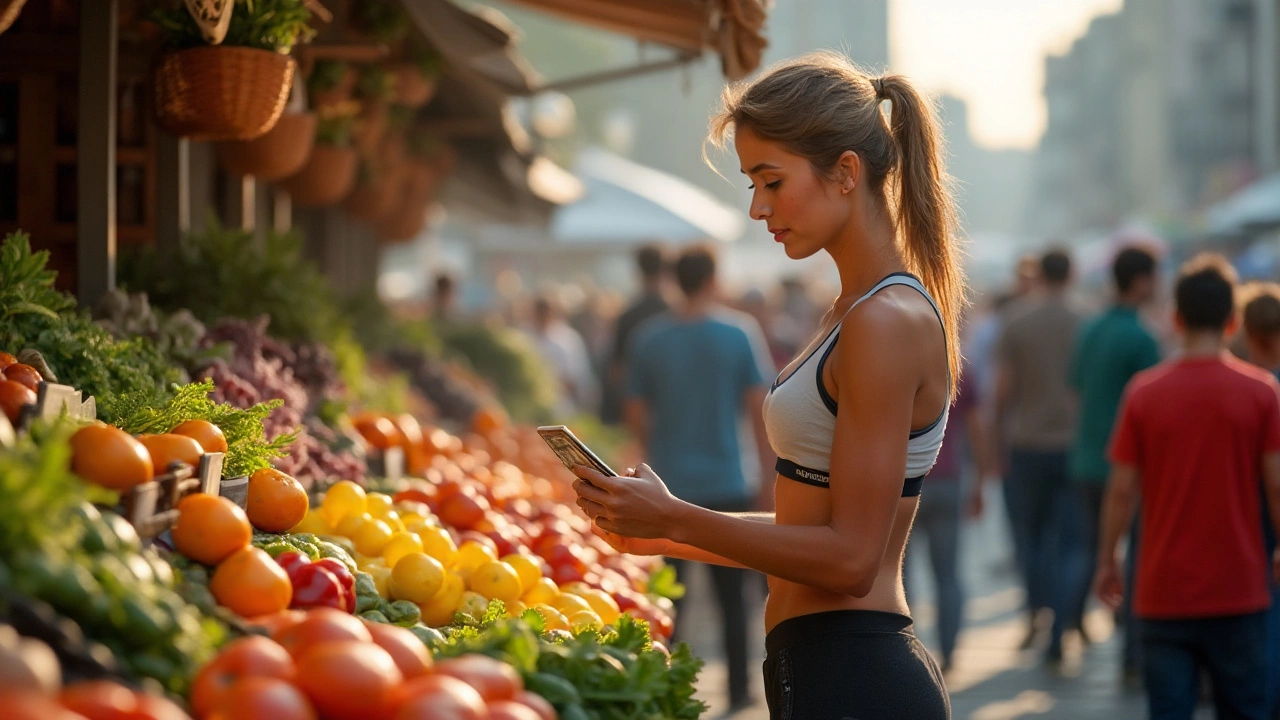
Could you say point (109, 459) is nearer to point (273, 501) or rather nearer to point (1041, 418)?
point (273, 501)

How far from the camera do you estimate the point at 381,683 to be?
1.88m

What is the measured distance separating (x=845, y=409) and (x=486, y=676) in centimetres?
80

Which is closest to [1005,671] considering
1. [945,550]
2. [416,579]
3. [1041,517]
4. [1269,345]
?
[945,550]

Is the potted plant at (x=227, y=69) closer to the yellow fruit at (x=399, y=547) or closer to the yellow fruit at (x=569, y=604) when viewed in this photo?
the yellow fruit at (x=399, y=547)

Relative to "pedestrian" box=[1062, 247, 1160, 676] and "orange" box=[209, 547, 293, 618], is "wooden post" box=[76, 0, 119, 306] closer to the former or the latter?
"orange" box=[209, 547, 293, 618]

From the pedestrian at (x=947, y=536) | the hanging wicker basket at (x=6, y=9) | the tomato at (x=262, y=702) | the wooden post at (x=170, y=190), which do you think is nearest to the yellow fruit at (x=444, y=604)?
the tomato at (x=262, y=702)

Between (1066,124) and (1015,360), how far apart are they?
7630 cm

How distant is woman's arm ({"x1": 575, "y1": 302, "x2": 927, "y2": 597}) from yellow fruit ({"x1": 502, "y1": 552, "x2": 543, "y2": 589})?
114cm

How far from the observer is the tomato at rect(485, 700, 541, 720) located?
74.0 inches

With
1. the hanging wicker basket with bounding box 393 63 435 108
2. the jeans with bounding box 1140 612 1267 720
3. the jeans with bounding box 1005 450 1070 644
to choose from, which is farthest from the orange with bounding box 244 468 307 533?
the jeans with bounding box 1005 450 1070 644

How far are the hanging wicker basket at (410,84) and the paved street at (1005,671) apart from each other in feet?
10.8

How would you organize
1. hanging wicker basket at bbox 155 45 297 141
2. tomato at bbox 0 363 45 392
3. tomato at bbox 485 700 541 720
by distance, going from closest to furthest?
tomato at bbox 485 700 541 720, tomato at bbox 0 363 45 392, hanging wicker basket at bbox 155 45 297 141

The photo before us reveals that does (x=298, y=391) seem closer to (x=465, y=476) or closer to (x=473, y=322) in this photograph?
(x=465, y=476)

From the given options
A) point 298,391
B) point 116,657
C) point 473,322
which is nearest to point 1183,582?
point 298,391
